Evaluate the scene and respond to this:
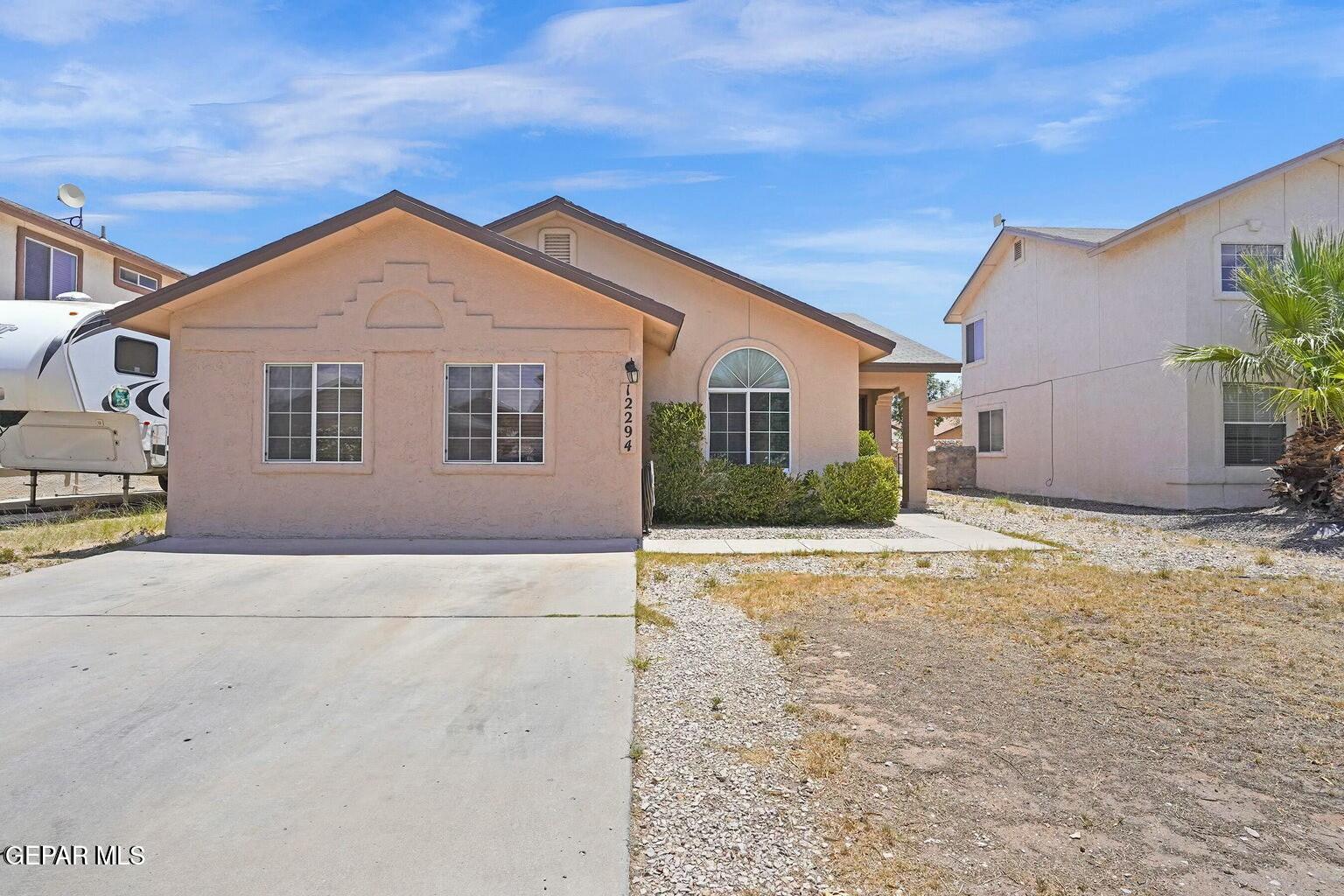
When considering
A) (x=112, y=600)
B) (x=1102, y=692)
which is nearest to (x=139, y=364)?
(x=112, y=600)

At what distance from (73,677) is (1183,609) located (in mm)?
8742

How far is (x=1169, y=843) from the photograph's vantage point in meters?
3.17

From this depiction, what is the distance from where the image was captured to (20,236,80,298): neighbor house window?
16562 mm

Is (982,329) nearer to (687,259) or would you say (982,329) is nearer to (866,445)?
(866,445)

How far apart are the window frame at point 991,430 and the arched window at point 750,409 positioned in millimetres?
11496

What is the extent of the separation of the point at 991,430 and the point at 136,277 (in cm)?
2375

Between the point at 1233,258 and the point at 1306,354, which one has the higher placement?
the point at 1233,258

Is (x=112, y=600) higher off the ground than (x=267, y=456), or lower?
lower

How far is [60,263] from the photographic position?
57.7ft

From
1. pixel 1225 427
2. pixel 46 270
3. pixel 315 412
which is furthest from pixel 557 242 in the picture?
pixel 1225 427

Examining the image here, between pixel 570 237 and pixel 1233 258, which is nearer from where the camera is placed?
pixel 570 237

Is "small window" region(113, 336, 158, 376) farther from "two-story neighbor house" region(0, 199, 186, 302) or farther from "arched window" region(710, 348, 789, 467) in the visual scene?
"arched window" region(710, 348, 789, 467)

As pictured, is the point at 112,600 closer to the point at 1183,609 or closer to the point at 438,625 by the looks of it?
the point at 438,625

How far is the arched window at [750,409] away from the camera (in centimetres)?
1388
